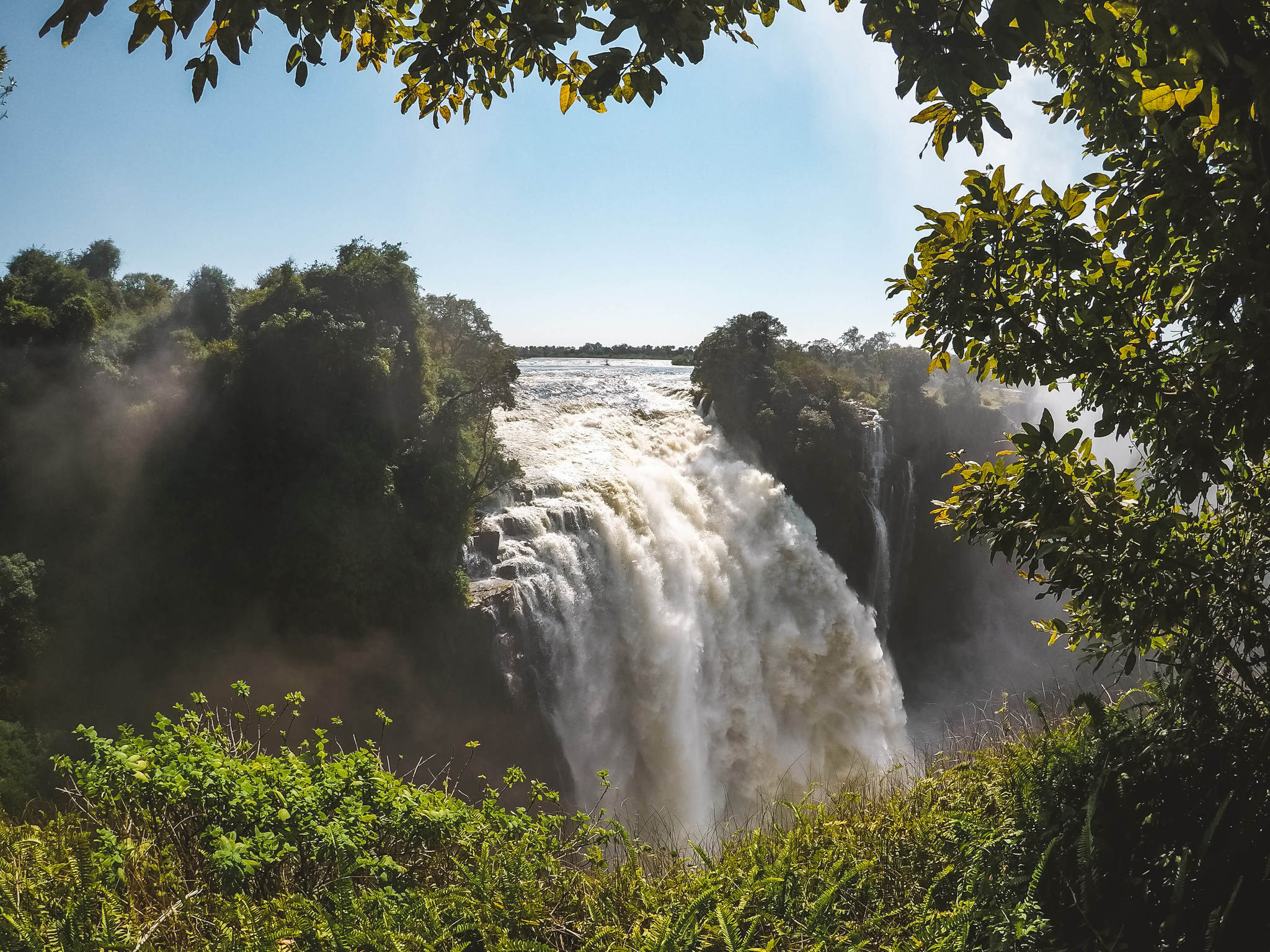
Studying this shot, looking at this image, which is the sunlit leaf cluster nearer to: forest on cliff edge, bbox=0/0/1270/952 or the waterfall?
forest on cliff edge, bbox=0/0/1270/952

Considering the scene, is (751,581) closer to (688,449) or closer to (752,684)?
(752,684)

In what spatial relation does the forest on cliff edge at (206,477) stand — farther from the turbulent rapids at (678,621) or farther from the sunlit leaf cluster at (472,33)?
the sunlit leaf cluster at (472,33)

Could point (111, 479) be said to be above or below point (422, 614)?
above

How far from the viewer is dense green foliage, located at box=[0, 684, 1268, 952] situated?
2.39m

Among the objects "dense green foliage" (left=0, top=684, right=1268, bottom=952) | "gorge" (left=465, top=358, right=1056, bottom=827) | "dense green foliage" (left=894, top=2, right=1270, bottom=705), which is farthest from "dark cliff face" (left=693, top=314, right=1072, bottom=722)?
"dense green foliage" (left=0, top=684, right=1268, bottom=952)

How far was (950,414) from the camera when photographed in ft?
90.3

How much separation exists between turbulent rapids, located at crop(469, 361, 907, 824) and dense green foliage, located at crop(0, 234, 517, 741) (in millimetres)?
1644

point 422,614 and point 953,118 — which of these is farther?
point 422,614

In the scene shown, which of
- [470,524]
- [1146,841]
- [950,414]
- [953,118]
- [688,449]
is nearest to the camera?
[953,118]

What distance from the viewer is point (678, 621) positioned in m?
13.7

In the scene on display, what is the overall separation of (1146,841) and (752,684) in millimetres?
12141

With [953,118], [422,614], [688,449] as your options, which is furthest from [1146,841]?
[688,449]

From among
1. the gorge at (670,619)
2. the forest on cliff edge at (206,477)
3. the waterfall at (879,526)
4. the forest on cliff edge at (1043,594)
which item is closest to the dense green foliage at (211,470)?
the forest on cliff edge at (206,477)

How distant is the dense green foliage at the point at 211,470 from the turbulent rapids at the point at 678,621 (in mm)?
1644
